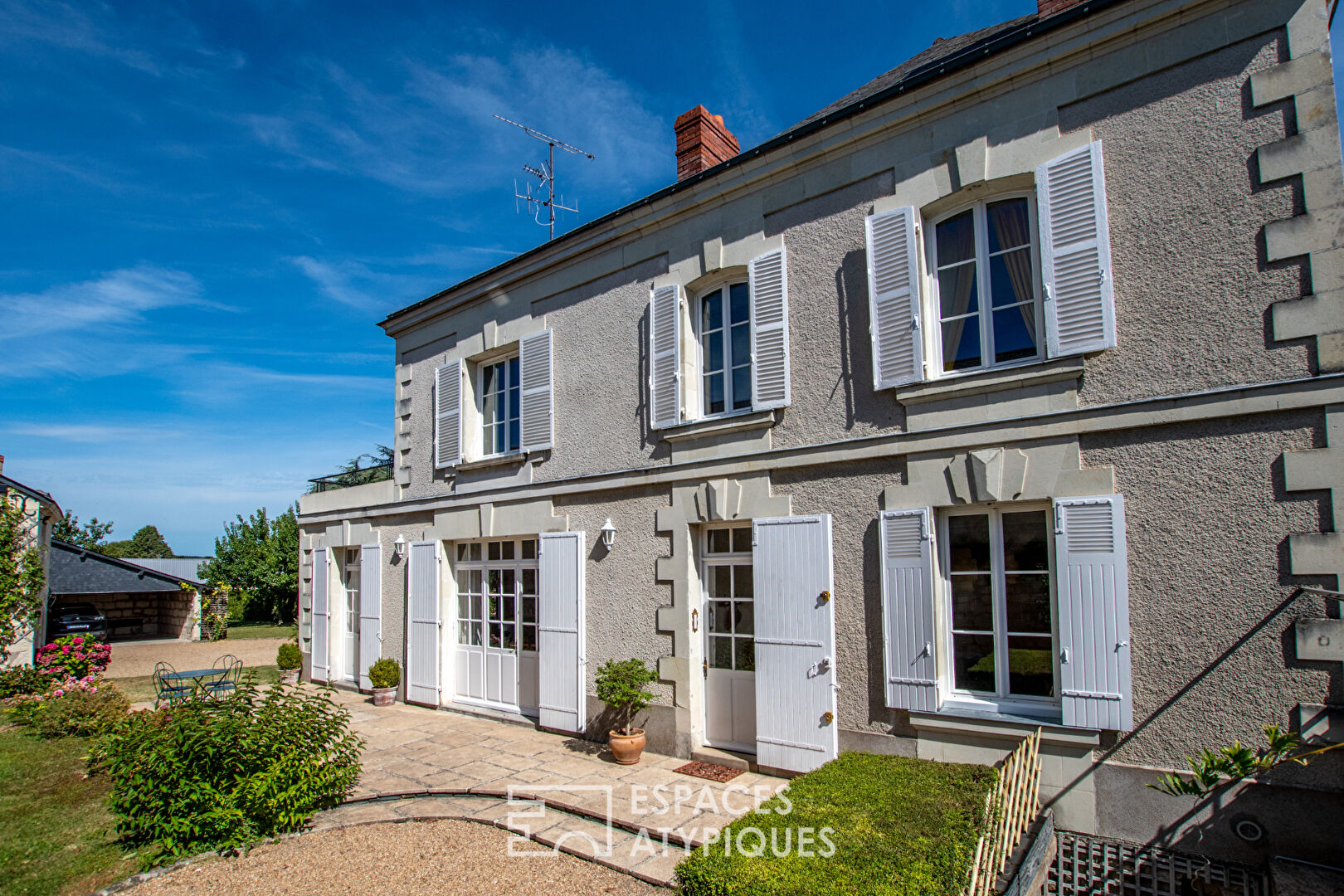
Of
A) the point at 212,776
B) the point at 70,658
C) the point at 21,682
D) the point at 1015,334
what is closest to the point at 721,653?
the point at 1015,334

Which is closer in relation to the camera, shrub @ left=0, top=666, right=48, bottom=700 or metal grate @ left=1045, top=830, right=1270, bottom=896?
metal grate @ left=1045, top=830, right=1270, bottom=896

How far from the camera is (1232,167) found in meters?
4.43

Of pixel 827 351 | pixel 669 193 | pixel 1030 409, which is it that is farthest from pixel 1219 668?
pixel 669 193

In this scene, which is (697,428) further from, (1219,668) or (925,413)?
(1219,668)

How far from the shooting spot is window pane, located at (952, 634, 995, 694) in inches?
204

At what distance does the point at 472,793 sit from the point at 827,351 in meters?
4.61

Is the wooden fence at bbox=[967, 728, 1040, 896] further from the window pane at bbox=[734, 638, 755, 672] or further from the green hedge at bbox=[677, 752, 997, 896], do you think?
the window pane at bbox=[734, 638, 755, 672]

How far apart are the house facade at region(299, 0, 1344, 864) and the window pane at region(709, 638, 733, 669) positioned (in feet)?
0.08

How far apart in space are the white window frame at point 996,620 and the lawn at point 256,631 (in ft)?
66.9

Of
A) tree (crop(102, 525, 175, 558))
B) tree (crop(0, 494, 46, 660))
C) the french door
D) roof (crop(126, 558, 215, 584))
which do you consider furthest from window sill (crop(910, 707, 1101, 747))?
tree (crop(102, 525, 175, 558))

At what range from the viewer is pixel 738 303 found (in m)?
7.05

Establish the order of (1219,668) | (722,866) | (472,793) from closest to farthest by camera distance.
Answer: (722,866), (1219,668), (472,793)

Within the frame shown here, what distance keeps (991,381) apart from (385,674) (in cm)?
856

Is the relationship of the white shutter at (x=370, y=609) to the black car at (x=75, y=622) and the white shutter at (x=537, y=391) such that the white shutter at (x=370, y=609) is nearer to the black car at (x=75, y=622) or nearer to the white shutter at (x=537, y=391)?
the white shutter at (x=537, y=391)
